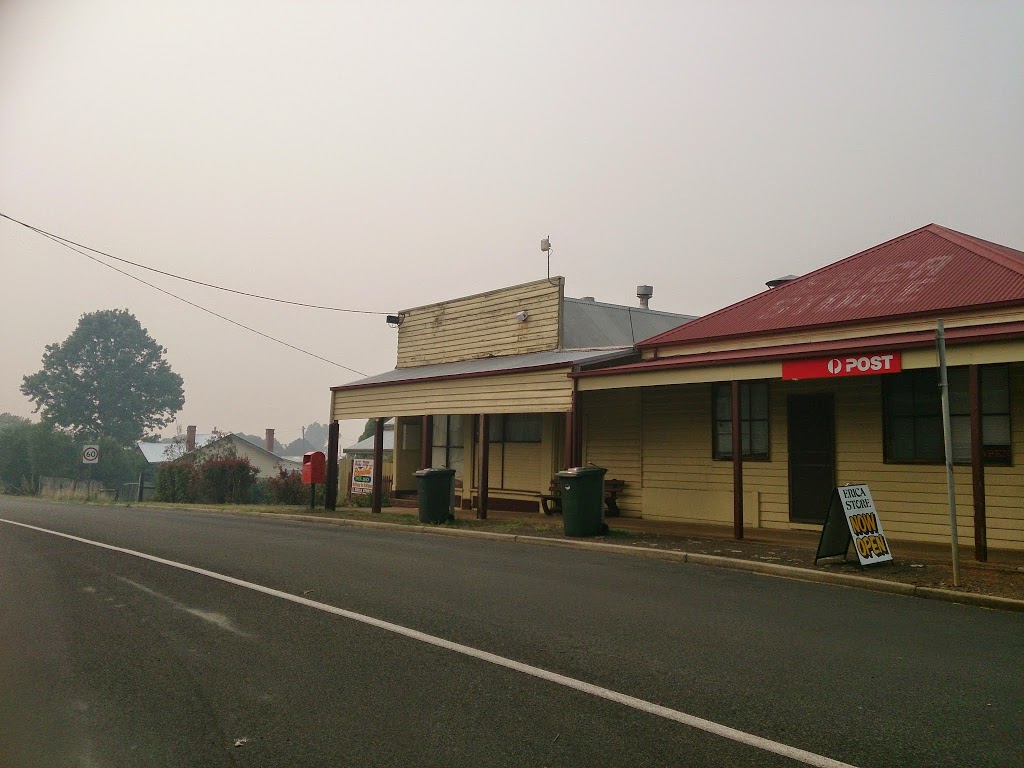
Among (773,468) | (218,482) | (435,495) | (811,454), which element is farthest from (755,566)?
(218,482)

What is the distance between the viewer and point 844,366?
458 inches

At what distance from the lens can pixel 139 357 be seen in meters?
99.5

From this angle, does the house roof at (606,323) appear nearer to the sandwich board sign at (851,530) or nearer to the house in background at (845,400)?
the house in background at (845,400)

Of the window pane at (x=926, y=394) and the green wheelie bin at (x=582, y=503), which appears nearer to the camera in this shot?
the window pane at (x=926, y=394)

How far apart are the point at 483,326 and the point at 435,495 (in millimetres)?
6672

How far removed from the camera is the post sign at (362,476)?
28828 mm

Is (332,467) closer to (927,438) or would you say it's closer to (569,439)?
(569,439)

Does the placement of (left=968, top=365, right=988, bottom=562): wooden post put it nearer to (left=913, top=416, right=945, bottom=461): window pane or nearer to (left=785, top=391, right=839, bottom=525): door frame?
(left=913, top=416, right=945, bottom=461): window pane

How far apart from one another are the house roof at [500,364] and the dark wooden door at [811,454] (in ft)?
12.3

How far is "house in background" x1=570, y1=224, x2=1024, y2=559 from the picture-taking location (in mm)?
11883

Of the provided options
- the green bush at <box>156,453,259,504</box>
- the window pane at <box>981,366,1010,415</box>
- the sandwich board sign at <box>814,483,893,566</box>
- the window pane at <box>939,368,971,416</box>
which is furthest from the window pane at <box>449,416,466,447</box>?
the green bush at <box>156,453,259,504</box>

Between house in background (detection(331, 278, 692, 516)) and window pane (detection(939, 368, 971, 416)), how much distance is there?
603 cm

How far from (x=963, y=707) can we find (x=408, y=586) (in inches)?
215

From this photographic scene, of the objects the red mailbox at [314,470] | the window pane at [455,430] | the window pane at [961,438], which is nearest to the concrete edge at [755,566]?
the window pane at [961,438]
